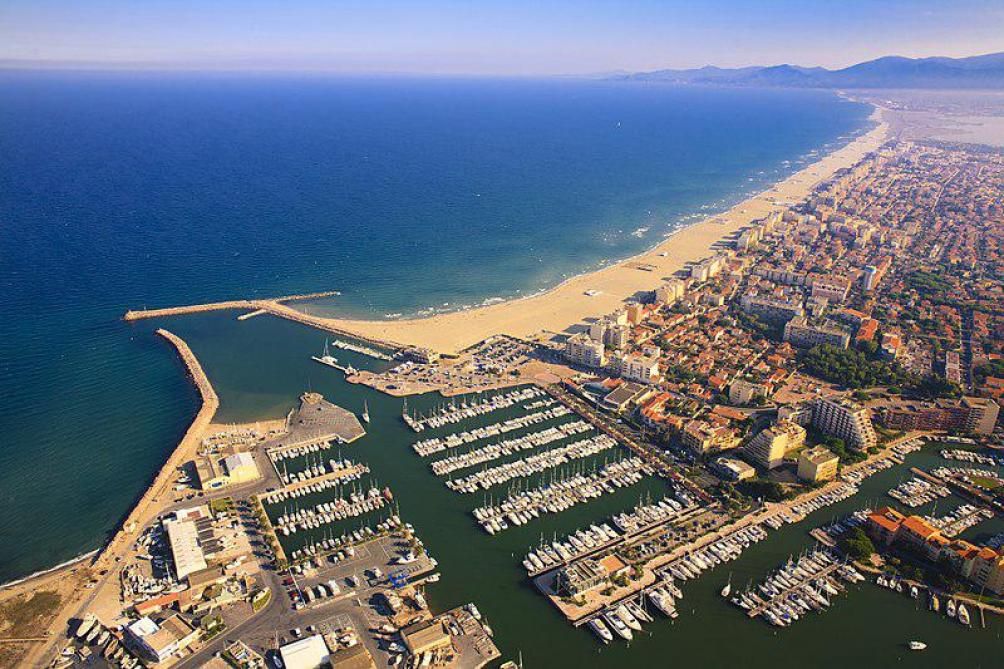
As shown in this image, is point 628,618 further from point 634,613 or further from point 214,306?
point 214,306

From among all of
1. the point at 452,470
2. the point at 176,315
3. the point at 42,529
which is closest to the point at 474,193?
the point at 176,315

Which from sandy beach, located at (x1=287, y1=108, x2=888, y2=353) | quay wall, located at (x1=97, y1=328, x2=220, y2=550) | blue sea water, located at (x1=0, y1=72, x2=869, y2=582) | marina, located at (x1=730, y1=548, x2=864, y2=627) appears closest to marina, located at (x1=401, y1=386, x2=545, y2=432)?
sandy beach, located at (x1=287, y1=108, x2=888, y2=353)

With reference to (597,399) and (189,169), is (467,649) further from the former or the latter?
(189,169)

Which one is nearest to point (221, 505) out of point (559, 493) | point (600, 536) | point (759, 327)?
point (559, 493)

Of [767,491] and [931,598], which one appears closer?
[931,598]

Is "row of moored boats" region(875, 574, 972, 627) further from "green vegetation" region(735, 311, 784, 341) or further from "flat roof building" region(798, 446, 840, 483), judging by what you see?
"green vegetation" region(735, 311, 784, 341)

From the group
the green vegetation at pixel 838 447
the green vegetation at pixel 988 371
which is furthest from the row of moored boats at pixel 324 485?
the green vegetation at pixel 988 371
